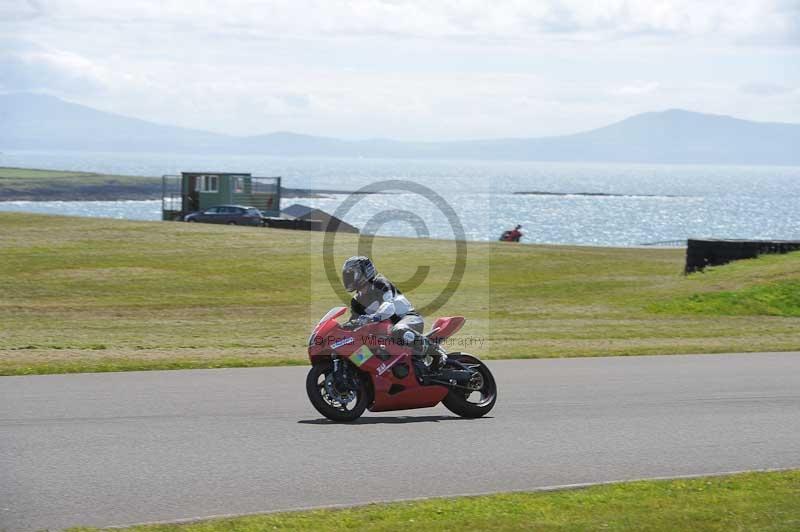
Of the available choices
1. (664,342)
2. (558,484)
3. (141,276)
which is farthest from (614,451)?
(141,276)

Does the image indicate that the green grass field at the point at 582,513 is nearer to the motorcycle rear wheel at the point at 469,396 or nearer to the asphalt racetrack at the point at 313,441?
the asphalt racetrack at the point at 313,441

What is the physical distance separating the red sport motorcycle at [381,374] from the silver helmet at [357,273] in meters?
0.33

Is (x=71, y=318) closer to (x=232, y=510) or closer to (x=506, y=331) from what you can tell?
(x=506, y=331)

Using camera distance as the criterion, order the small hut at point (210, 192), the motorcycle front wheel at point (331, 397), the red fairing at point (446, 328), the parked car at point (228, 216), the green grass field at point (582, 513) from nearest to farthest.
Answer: the green grass field at point (582, 513)
the motorcycle front wheel at point (331, 397)
the red fairing at point (446, 328)
the parked car at point (228, 216)
the small hut at point (210, 192)

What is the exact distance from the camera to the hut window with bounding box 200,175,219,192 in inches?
2847

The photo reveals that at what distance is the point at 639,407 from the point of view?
41.8 ft

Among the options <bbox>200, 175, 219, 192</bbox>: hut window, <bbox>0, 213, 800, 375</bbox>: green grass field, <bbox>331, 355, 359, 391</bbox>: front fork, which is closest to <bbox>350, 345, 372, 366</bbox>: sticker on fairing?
<bbox>331, 355, 359, 391</bbox>: front fork

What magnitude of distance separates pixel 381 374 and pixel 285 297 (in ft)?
64.9

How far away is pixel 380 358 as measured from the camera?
37.3 feet

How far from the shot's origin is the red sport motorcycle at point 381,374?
36.8ft

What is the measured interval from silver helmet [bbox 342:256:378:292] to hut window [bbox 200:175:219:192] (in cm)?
6203

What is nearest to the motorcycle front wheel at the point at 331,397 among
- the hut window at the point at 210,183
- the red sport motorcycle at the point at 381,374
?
the red sport motorcycle at the point at 381,374

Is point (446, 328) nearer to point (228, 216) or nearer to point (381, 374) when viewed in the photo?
point (381, 374)

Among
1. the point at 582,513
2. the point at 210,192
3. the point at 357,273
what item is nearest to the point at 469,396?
the point at 357,273
